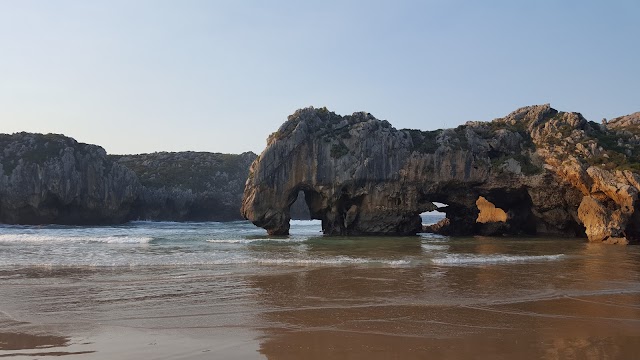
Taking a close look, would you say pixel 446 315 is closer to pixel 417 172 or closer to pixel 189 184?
pixel 417 172

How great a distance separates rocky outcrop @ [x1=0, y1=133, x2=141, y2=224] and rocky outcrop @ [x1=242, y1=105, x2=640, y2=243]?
106 feet

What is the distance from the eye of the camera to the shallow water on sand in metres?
7.57

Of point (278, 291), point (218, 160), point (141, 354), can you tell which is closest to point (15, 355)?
point (141, 354)

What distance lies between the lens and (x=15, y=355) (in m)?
7.11

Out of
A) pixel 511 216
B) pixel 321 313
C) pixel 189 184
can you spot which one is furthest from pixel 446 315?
pixel 189 184

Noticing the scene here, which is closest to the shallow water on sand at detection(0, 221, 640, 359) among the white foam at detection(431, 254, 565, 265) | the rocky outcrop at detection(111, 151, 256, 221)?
the white foam at detection(431, 254, 565, 265)

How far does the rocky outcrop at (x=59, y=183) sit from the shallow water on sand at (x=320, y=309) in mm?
45601

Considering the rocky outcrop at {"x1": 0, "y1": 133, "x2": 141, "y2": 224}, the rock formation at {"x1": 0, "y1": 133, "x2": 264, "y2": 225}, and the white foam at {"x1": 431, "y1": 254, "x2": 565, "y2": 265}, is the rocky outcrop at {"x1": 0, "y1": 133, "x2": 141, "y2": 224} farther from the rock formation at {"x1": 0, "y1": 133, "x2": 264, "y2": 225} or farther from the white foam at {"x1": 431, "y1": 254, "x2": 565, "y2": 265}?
the white foam at {"x1": 431, "y1": 254, "x2": 565, "y2": 265}

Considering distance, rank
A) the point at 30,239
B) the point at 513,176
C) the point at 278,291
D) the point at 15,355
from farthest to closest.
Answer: the point at 513,176 < the point at 30,239 < the point at 278,291 < the point at 15,355

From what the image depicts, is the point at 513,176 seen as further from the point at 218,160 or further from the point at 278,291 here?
Answer: the point at 218,160

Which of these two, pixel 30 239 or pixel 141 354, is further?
pixel 30 239

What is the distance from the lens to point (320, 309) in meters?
10.7

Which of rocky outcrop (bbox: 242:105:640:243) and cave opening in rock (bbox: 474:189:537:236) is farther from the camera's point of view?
cave opening in rock (bbox: 474:189:537:236)

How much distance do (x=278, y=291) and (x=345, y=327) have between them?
448 cm
